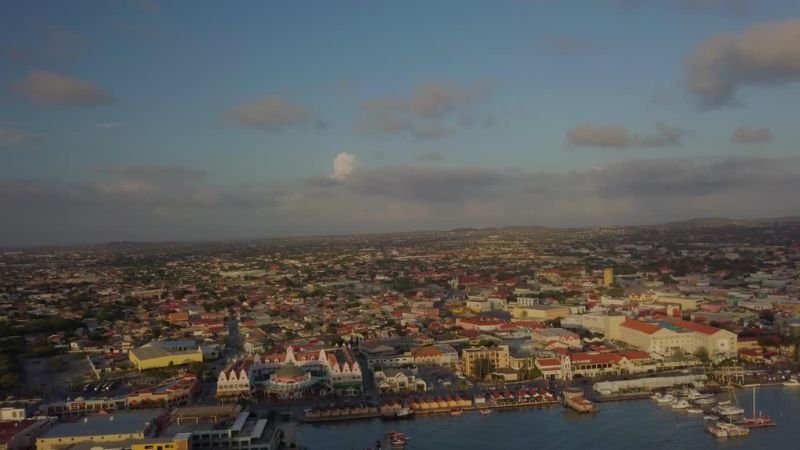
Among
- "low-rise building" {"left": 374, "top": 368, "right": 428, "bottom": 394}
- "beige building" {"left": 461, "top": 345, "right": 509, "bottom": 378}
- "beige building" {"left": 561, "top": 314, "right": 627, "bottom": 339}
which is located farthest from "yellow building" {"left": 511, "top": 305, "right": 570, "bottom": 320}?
"low-rise building" {"left": 374, "top": 368, "right": 428, "bottom": 394}

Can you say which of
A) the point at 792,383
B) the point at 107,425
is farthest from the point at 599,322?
the point at 107,425

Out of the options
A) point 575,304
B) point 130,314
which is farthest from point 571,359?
point 130,314

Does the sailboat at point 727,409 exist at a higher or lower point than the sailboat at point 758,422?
higher

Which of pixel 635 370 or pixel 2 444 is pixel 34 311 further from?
pixel 635 370

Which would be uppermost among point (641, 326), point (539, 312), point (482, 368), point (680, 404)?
point (641, 326)

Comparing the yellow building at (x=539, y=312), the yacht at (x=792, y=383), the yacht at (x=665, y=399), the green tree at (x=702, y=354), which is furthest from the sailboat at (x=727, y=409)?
the yellow building at (x=539, y=312)

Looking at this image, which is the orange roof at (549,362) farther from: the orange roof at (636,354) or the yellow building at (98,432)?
the yellow building at (98,432)

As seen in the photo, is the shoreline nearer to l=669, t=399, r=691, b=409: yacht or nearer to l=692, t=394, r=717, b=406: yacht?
l=669, t=399, r=691, b=409: yacht

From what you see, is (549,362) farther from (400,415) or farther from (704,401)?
(400,415)
